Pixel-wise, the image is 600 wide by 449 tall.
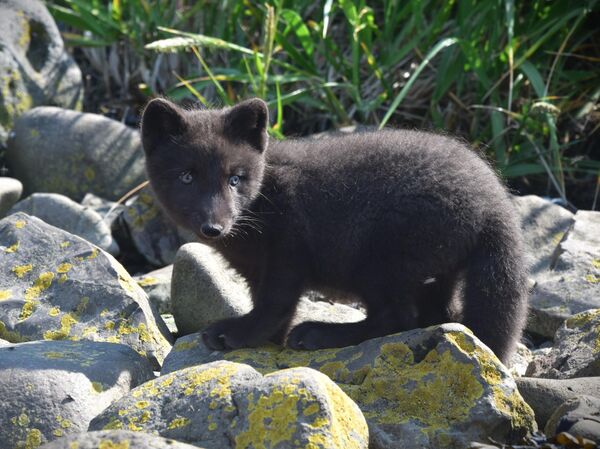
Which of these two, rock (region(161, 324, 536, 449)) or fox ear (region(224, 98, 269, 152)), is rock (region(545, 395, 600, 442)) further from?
fox ear (region(224, 98, 269, 152))

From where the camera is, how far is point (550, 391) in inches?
183

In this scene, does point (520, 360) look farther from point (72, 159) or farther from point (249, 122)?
point (72, 159)

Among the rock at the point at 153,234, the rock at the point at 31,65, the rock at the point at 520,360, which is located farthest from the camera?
the rock at the point at 31,65

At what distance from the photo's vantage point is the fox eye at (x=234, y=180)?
5.32 meters

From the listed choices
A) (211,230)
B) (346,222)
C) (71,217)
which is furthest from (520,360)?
(71,217)

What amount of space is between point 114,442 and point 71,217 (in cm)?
451

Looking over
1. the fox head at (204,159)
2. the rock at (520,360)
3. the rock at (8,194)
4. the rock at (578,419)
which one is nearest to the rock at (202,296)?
the fox head at (204,159)

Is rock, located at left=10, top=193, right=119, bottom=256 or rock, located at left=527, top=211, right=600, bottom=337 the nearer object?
rock, located at left=527, top=211, right=600, bottom=337

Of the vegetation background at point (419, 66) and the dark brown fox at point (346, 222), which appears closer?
the dark brown fox at point (346, 222)

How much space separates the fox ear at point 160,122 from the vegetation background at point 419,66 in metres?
2.24

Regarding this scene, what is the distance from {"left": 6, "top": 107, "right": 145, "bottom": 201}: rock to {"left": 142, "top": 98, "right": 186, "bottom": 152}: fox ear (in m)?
3.28

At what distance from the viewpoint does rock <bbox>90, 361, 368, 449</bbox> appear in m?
3.67

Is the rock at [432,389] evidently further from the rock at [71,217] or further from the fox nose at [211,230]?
the rock at [71,217]

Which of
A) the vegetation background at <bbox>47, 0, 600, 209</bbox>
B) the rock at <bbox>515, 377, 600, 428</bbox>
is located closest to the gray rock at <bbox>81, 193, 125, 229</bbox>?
the vegetation background at <bbox>47, 0, 600, 209</bbox>
